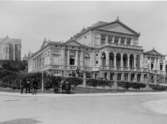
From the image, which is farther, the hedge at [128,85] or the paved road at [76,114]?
the hedge at [128,85]

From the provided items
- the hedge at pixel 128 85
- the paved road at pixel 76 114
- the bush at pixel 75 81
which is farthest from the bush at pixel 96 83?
the paved road at pixel 76 114

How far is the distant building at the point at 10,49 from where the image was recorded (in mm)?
124806

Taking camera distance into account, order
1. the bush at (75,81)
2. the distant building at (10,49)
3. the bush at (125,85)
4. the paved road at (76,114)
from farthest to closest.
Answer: the distant building at (10,49)
the bush at (125,85)
the bush at (75,81)
the paved road at (76,114)

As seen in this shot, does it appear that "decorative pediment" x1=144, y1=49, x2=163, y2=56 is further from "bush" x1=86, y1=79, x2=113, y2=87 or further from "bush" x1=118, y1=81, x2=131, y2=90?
"bush" x1=86, y1=79, x2=113, y2=87

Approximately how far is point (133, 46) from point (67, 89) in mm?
35889

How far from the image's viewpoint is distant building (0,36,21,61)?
12481cm

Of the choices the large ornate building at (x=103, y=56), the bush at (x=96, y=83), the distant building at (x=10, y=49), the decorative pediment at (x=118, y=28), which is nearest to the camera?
the bush at (x=96, y=83)

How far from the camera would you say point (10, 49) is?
129375 millimetres

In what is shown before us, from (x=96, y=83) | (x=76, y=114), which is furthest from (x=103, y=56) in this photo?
(x=76, y=114)

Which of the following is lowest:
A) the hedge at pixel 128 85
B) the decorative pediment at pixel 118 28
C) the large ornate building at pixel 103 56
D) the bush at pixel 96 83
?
the hedge at pixel 128 85

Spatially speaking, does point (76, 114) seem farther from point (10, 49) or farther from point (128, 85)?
point (10, 49)

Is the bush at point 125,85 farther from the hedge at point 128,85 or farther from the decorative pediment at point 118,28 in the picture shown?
the decorative pediment at point 118,28

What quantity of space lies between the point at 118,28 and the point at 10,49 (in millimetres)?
80381

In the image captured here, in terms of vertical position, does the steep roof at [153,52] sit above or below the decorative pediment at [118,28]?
below
